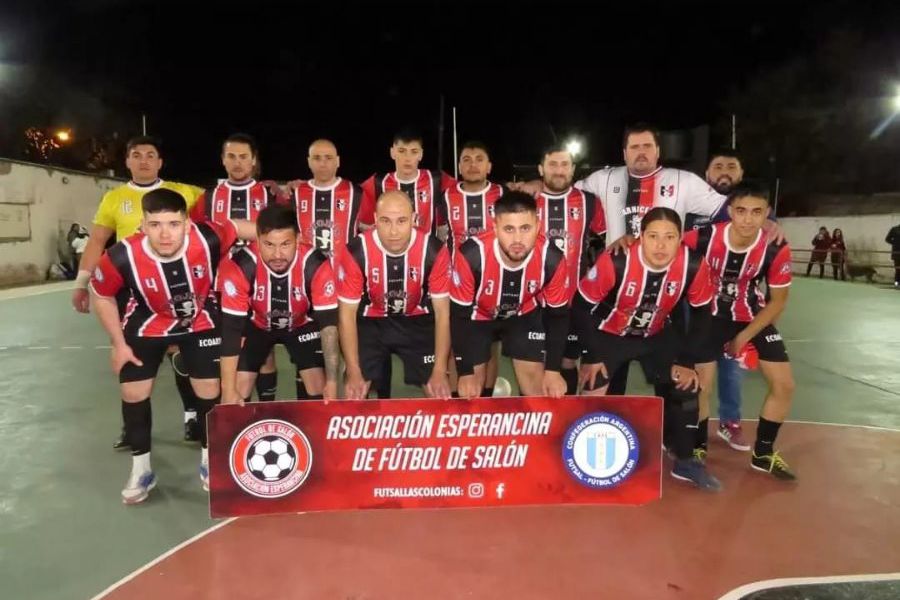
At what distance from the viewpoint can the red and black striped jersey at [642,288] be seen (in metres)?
3.56

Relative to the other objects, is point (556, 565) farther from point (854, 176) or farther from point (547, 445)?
point (854, 176)

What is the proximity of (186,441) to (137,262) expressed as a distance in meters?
1.50

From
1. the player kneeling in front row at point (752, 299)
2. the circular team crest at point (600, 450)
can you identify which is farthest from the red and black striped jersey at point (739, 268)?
the circular team crest at point (600, 450)

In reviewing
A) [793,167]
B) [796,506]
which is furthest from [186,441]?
[793,167]

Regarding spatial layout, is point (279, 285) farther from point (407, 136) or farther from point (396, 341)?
point (407, 136)

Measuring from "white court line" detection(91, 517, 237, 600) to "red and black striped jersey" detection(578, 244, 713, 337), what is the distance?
87.1 inches

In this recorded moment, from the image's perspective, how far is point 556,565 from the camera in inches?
110

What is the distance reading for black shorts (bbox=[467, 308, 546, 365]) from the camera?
3.78m

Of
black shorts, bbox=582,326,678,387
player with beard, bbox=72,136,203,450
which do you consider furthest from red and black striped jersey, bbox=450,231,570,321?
player with beard, bbox=72,136,203,450

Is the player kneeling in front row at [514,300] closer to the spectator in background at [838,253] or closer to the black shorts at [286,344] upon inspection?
the black shorts at [286,344]

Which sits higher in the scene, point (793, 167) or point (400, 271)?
point (793, 167)

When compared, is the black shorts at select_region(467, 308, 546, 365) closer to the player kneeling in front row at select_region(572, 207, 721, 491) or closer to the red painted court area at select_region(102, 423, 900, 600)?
the player kneeling in front row at select_region(572, 207, 721, 491)

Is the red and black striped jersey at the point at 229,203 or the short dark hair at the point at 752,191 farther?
the red and black striped jersey at the point at 229,203

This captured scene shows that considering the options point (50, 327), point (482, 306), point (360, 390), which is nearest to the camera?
Answer: point (360, 390)
